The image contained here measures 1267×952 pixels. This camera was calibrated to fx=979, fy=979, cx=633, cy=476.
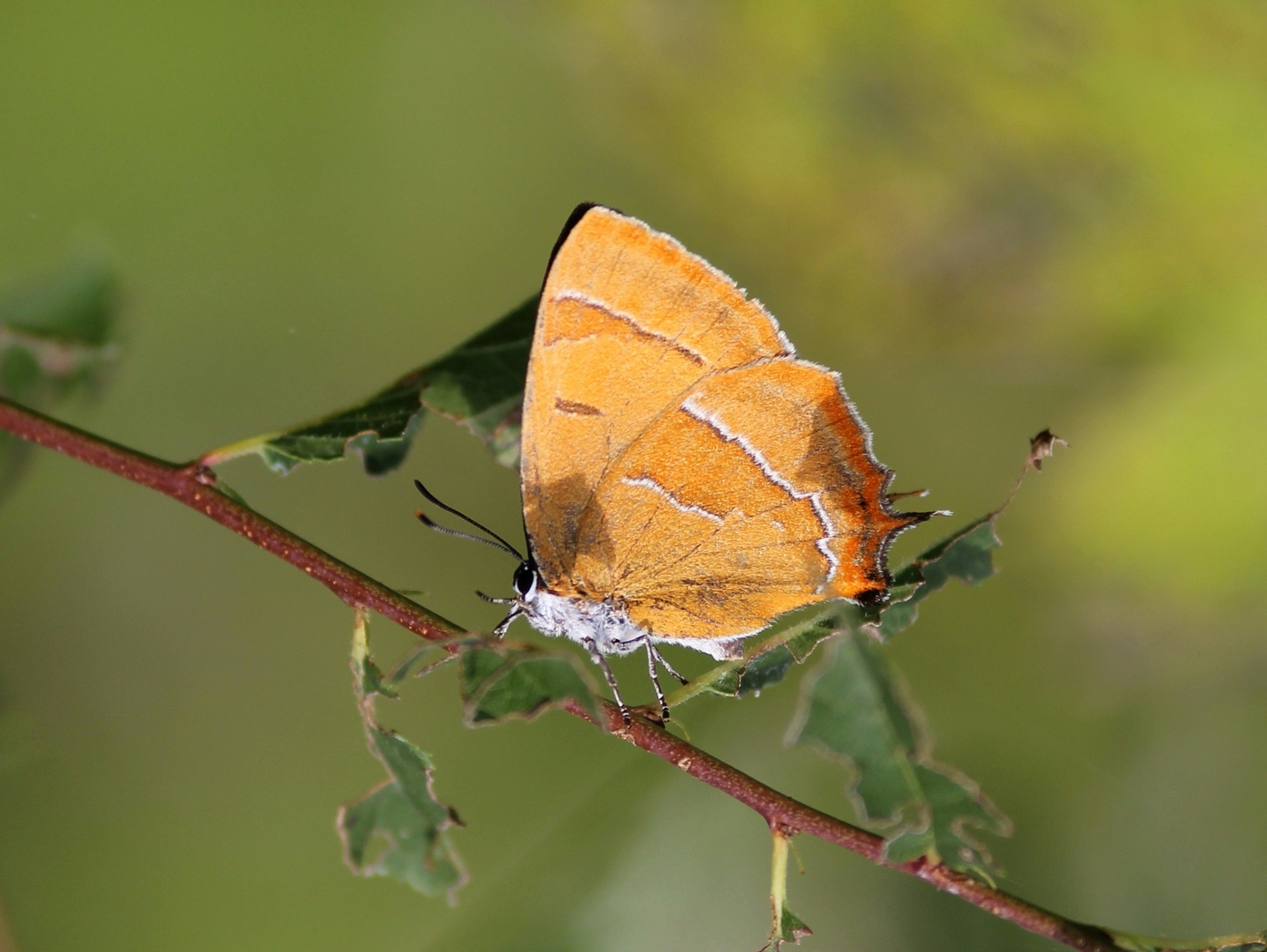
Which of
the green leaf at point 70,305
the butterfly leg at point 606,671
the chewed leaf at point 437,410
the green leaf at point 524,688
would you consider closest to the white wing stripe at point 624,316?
the chewed leaf at point 437,410

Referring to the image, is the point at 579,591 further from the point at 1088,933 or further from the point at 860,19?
the point at 860,19

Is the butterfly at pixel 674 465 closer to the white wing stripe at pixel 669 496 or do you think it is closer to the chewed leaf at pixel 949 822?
the white wing stripe at pixel 669 496

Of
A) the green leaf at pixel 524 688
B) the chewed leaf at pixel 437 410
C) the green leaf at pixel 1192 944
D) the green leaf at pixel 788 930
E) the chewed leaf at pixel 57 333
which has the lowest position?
the green leaf at pixel 1192 944

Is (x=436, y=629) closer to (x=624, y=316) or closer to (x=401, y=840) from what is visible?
(x=401, y=840)

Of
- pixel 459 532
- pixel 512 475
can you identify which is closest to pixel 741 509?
pixel 459 532

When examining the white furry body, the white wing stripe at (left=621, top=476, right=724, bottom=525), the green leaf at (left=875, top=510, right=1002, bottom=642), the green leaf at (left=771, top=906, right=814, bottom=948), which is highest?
the white wing stripe at (left=621, top=476, right=724, bottom=525)

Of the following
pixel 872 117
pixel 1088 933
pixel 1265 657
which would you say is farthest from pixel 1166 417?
pixel 1088 933

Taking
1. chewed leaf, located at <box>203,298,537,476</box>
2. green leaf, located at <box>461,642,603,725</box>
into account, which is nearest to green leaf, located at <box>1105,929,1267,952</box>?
green leaf, located at <box>461,642,603,725</box>

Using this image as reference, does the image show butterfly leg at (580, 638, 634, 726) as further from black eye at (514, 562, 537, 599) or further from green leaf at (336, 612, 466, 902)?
green leaf at (336, 612, 466, 902)
